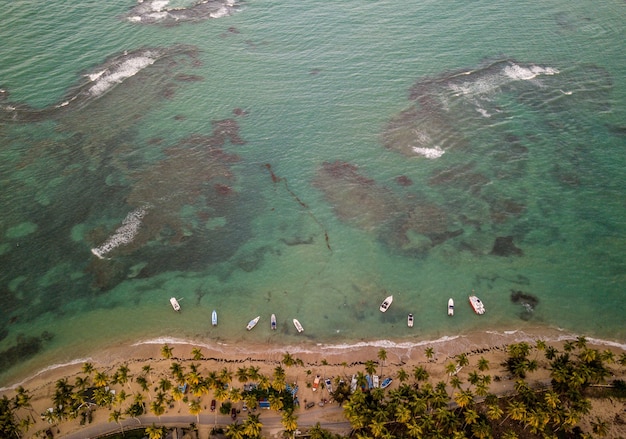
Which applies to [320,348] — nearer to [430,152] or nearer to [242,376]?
[242,376]

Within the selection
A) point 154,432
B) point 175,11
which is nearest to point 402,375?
point 154,432

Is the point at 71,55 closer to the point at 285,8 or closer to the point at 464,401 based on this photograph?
the point at 285,8

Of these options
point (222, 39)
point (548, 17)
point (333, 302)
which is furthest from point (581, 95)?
point (222, 39)

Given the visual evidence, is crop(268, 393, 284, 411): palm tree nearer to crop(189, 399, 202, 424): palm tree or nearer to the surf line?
crop(189, 399, 202, 424): palm tree

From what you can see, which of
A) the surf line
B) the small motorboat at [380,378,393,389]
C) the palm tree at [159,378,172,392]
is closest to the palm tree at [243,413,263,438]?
the palm tree at [159,378,172,392]

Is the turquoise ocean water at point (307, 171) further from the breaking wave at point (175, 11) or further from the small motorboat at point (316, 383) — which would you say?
the small motorboat at point (316, 383)

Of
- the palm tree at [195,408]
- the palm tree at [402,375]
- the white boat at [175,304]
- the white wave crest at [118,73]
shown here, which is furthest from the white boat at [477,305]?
the white wave crest at [118,73]
